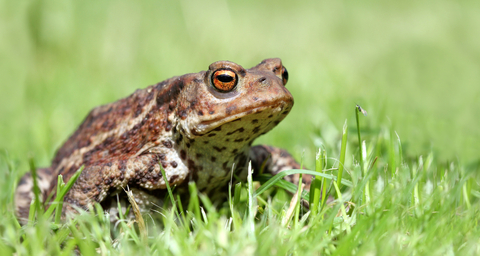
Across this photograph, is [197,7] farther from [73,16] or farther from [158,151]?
[158,151]

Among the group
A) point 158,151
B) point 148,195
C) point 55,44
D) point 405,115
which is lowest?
point 405,115

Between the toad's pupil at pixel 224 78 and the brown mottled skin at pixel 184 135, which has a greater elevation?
the toad's pupil at pixel 224 78

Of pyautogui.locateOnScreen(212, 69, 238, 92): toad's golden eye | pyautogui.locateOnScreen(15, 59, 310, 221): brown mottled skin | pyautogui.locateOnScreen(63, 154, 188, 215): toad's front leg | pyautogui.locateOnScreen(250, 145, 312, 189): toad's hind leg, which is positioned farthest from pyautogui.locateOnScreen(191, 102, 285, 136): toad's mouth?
pyautogui.locateOnScreen(250, 145, 312, 189): toad's hind leg

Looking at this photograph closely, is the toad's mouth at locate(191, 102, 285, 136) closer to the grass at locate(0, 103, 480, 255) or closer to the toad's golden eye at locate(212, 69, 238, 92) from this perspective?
the toad's golden eye at locate(212, 69, 238, 92)

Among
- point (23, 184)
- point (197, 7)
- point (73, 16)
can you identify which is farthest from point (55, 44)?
point (23, 184)

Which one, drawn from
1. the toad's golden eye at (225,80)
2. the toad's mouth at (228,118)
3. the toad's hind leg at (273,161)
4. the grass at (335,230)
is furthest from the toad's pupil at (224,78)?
the toad's hind leg at (273,161)

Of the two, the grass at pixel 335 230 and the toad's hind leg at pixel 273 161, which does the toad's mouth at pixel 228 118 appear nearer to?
the grass at pixel 335 230
